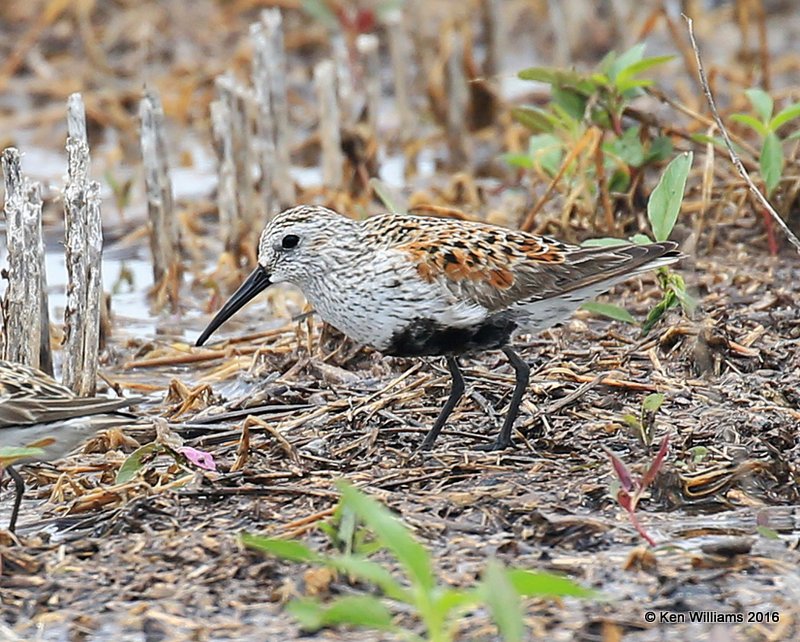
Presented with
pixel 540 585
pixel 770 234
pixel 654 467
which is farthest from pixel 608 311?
pixel 540 585

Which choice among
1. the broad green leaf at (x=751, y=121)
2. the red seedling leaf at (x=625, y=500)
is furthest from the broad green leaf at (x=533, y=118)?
the red seedling leaf at (x=625, y=500)

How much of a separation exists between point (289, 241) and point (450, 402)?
2.92ft

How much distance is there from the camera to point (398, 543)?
12.1 feet

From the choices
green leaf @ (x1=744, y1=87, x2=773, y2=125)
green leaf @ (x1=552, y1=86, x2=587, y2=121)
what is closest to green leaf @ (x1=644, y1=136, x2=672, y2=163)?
green leaf @ (x1=552, y1=86, x2=587, y2=121)

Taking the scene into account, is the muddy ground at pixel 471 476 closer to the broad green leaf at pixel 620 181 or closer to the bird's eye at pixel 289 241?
the broad green leaf at pixel 620 181

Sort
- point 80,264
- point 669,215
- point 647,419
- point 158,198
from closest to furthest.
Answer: point 647,419
point 669,215
point 80,264
point 158,198

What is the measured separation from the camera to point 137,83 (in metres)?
11.8

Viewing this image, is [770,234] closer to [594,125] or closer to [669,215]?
[594,125]

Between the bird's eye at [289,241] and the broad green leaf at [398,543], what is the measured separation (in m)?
2.14

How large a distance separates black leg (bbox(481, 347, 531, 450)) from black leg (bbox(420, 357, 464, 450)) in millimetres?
199

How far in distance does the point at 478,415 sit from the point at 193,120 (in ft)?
19.6

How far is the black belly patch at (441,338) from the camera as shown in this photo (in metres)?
5.38

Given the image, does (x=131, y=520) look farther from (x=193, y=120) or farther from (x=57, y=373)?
(x=193, y=120)

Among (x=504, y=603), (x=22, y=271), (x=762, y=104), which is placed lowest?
(x=504, y=603)
